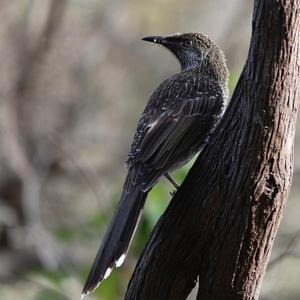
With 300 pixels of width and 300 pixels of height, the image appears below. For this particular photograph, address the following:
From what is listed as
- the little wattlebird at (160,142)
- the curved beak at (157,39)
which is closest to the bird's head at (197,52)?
the curved beak at (157,39)

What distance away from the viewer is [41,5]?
12867 mm

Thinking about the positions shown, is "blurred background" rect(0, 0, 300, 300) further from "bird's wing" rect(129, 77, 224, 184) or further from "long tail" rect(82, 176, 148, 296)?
"long tail" rect(82, 176, 148, 296)

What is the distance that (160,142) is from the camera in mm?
5465

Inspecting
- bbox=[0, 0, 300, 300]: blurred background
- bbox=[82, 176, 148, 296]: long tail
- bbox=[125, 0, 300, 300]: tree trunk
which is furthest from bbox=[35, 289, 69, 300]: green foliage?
bbox=[125, 0, 300, 300]: tree trunk

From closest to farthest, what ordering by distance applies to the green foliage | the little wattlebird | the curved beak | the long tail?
1. the long tail
2. the little wattlebird
3. the curved beak
4. the green foliage

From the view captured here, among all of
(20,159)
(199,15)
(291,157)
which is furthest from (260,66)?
(199,15)

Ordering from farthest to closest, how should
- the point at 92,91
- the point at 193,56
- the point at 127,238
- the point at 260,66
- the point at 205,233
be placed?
the point at 92,91 < the point at 193,56 < the point at 127,238 < the point at 205,233 < the point at 260,66

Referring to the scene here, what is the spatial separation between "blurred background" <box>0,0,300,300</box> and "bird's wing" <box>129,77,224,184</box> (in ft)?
16.9

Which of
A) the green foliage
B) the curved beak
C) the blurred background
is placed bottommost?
the green foliage

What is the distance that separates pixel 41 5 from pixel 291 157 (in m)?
8.72

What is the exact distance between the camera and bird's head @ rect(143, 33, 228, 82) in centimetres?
647

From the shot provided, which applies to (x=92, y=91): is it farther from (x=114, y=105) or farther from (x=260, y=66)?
(x=260, y=66)

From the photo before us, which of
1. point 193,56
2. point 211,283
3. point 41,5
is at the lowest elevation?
point 211,283

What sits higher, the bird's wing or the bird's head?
the bird's head
